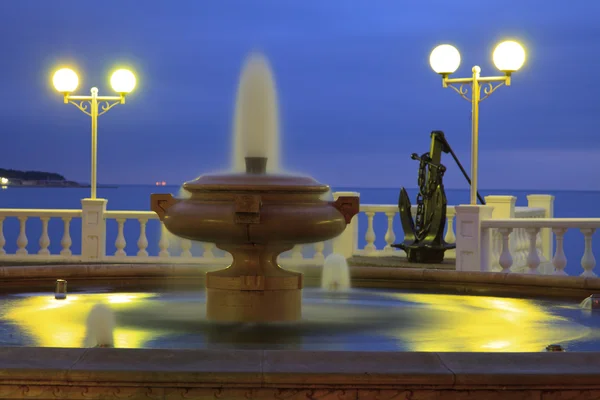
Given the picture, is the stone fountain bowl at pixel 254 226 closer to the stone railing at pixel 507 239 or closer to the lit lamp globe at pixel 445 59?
the stone railing at pixel 507 239

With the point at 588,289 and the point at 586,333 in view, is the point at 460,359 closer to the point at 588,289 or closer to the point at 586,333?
the point at 586,333

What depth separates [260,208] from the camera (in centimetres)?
755

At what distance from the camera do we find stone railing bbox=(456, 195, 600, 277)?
15312 mm

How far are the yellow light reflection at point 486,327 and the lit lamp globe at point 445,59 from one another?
9.39m

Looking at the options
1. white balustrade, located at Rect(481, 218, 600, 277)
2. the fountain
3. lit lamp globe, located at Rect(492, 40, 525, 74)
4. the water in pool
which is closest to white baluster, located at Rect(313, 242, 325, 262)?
lit lamp globe, located at Rect(492, 40, 525, 74)

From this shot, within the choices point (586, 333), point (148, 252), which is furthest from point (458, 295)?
point (148, 252)

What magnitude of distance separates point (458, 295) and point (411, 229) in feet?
36.1

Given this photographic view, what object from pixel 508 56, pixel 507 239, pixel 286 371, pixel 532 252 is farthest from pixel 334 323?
pixel 508 56

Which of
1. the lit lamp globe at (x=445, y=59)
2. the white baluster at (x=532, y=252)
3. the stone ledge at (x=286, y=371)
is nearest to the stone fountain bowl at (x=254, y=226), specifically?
the stone ledge at (x=286, y=371)

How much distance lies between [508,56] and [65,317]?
1143 cm

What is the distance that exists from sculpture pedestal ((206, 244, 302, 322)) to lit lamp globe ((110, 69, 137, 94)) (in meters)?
12.8

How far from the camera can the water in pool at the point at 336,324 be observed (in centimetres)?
696

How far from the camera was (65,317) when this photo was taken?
324 inches

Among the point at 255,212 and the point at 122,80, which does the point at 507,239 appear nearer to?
the point at 122,80
